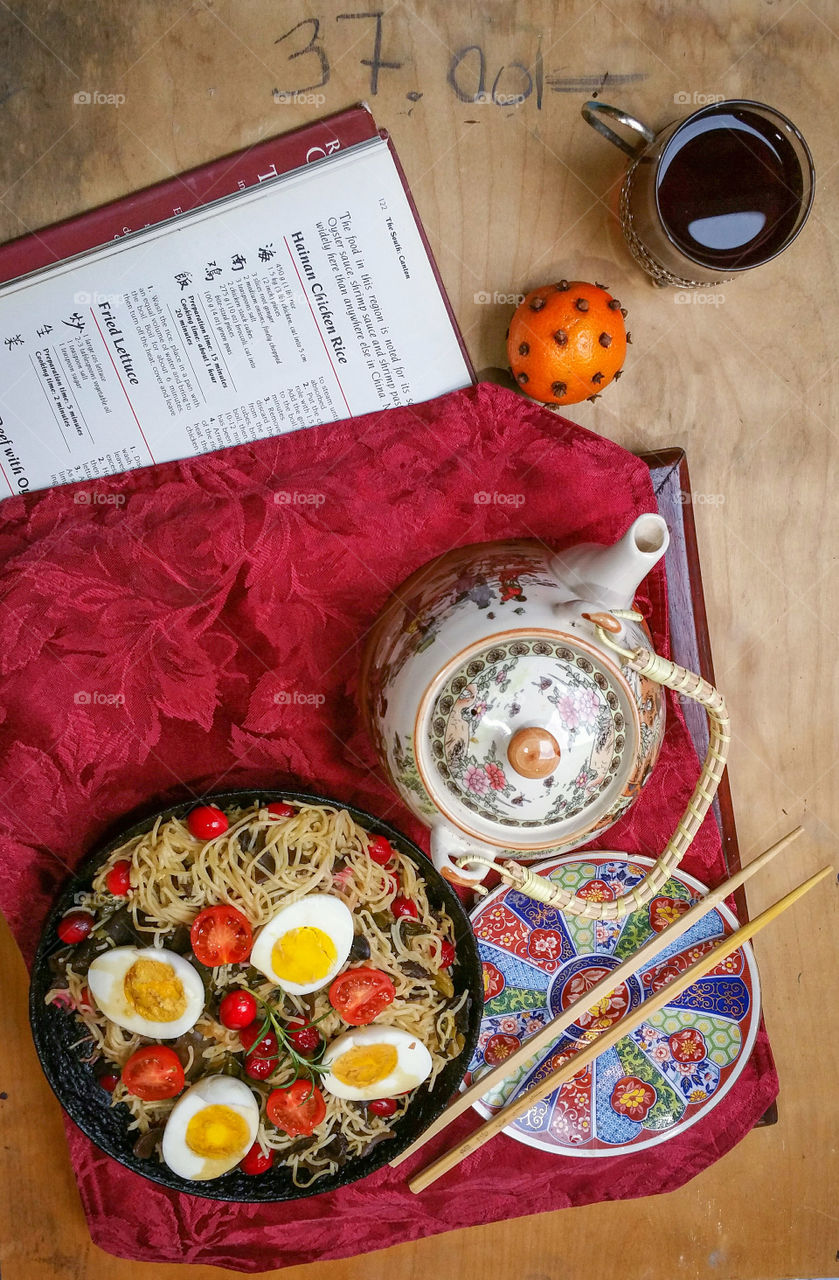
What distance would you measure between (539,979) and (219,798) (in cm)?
62

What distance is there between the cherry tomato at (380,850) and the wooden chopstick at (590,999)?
387 millimetres

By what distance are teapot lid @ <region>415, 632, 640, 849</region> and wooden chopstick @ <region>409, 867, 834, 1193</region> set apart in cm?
50

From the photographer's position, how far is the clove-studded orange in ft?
4.11

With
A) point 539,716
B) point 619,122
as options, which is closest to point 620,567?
point 539,716

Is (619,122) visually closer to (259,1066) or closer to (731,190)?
(731,190)

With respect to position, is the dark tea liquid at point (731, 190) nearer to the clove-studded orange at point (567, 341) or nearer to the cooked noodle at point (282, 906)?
the clove-studded orange at point (567, 341)

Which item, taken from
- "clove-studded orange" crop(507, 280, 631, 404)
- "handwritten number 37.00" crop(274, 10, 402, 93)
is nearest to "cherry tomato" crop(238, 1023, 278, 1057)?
"clove-studded orange" crop(507, 280, 631, 404)

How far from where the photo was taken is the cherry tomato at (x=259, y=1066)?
1.28 metres

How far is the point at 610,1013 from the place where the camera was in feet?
4.71

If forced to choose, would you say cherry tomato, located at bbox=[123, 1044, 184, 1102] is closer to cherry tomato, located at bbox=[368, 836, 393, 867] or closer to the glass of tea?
cherry tomato, located at bbox=[368, 836, 393, 867]

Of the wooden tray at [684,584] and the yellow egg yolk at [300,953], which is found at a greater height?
the wooden tray at [684,584]

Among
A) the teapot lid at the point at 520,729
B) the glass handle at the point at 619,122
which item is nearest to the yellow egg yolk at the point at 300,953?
the teapot lid at the point at 520,729

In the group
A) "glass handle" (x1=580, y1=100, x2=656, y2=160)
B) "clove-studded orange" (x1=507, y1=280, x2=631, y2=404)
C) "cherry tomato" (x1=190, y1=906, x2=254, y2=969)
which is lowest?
"cherry tomato" (x1=190, y1=906, x2=254, y2=969)

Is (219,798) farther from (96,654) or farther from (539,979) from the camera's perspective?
(539,979)
